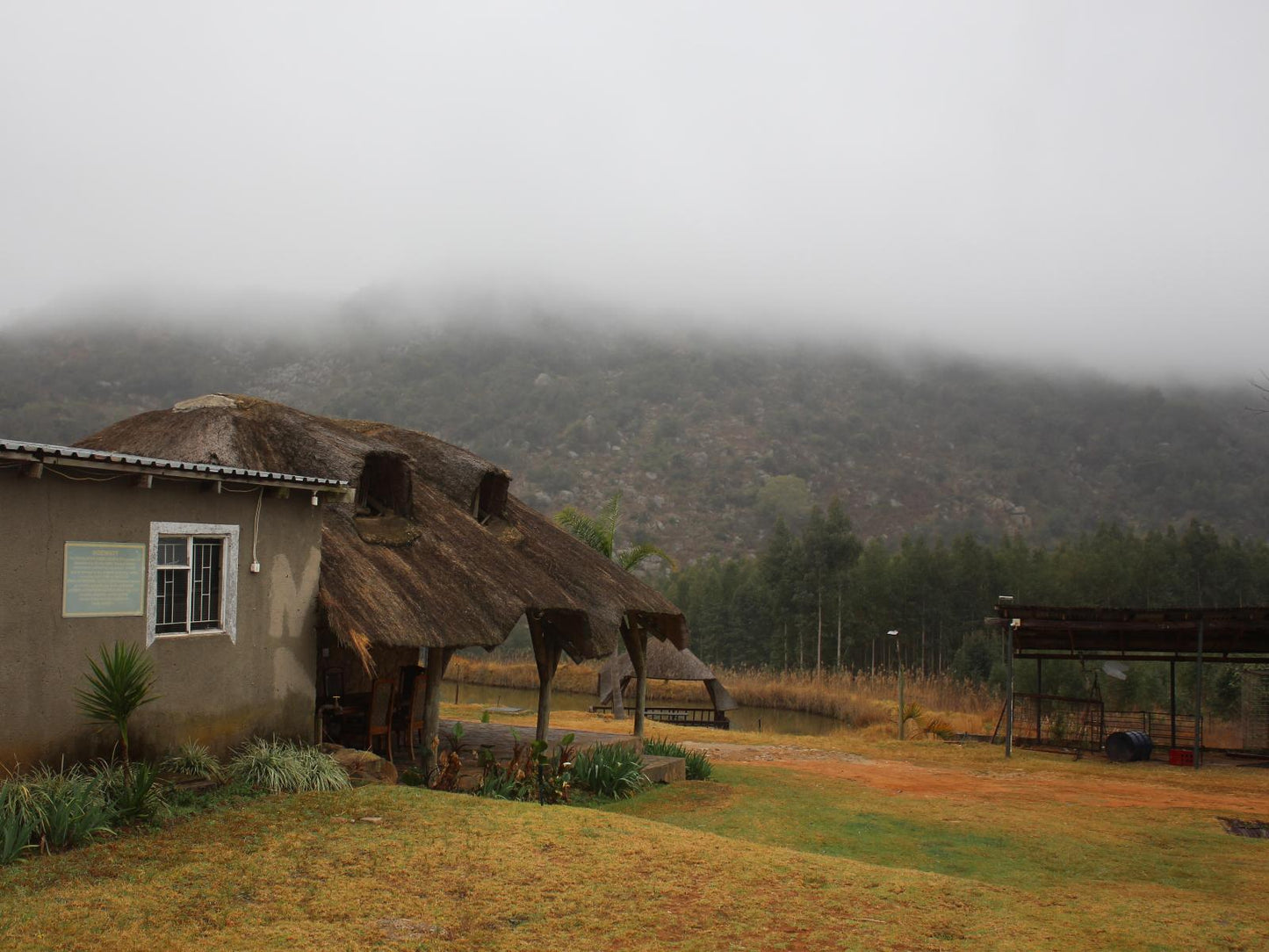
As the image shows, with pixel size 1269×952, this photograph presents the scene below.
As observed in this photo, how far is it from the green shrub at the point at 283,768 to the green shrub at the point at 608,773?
12.2ft

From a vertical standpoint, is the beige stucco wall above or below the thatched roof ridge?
below

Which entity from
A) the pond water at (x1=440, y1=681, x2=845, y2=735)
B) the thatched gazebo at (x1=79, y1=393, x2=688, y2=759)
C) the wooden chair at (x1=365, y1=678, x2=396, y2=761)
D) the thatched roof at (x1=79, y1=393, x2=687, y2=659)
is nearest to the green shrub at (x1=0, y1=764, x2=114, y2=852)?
the thatched gazebo at (x1=79, y1=393, x2=688, y2=759)

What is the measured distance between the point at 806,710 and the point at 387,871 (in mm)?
30530

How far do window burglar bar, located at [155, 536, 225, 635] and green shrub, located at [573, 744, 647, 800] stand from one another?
524cm

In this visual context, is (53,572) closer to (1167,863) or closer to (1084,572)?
(1167,863)

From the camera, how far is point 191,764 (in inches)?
382

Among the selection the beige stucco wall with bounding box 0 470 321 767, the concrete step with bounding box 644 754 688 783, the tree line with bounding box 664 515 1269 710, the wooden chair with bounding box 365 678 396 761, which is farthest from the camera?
the tree line with bounding box 664 515 1269 710

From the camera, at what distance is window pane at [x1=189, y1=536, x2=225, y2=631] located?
10133 millimetres

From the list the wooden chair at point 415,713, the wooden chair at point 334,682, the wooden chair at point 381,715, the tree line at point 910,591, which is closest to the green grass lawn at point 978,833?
the wooden chair at point 381,715

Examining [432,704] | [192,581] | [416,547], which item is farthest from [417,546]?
[192,581]

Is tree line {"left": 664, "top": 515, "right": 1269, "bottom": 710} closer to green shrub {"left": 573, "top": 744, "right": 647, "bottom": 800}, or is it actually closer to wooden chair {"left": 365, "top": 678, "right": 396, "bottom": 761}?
green shrub {"left": 573, "top": 744, "right": 647, "bottom": 800}

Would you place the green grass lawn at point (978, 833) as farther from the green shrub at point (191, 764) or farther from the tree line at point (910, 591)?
the tree line at point (910, 591)

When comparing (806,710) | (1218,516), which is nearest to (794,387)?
(1218,516)

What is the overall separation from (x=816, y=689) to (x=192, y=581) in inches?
1153
